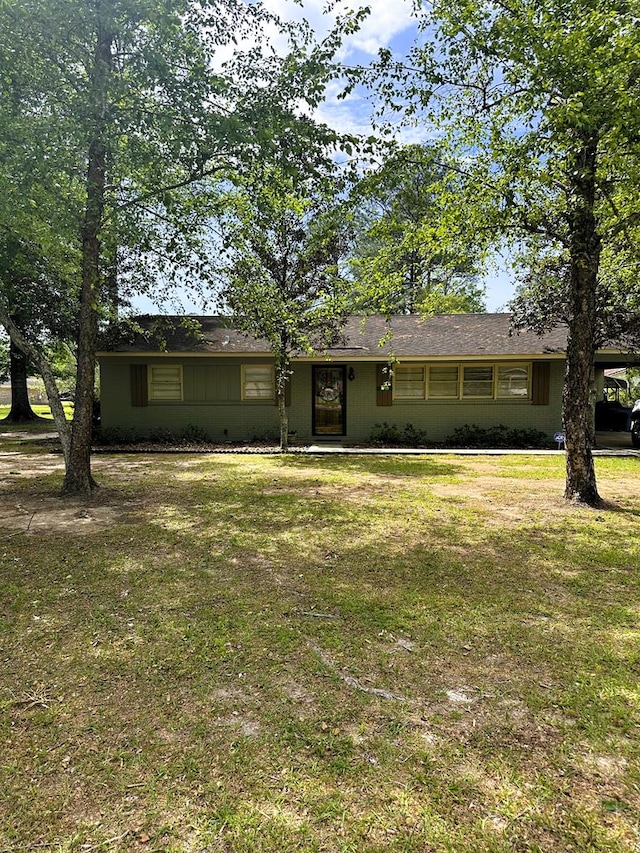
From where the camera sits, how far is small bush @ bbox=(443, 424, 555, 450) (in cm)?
1284

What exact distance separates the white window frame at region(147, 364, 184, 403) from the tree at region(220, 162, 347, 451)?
9.14ft

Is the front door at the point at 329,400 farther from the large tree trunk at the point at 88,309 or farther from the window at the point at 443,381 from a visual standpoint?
the large tree trunk at the point at 88,309

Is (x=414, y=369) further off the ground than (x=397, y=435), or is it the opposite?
(x=414, y=369)

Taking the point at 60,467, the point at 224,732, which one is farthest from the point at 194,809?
the point at 60,467

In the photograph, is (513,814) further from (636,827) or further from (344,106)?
(344,106)

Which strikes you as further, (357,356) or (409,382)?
(409,382)

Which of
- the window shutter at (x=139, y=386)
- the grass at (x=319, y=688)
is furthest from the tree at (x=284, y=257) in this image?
the grass at (x=319, y=688)

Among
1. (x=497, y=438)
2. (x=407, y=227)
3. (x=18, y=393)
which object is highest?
(x=407, y=227)

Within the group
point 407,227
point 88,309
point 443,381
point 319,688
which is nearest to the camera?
point 319,688

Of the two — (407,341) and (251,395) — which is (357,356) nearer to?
(407,341)

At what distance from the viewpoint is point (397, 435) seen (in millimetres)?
13367

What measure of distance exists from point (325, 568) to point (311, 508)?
7.04 ft

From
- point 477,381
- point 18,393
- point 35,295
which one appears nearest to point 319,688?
point 477,381

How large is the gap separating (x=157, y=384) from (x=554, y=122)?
11.6 metres
